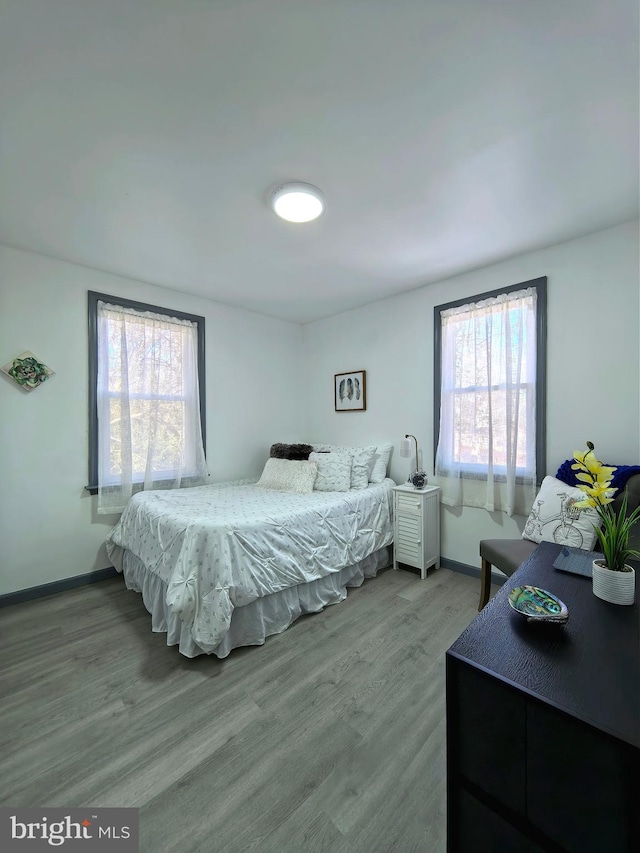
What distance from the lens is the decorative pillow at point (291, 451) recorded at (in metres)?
3.71

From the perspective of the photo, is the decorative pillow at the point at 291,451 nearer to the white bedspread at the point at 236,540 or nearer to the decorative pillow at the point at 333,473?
the decorative pillow at the point at 333,473

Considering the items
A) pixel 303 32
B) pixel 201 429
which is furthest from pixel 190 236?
pixel 201 429

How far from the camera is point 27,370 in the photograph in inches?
101

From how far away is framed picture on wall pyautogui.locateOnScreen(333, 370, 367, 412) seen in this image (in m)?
3.81

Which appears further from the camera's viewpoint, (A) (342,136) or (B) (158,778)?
(A) (342,136)

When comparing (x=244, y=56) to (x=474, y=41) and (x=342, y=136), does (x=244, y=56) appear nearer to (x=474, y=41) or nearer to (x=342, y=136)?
(x=342, y=136)

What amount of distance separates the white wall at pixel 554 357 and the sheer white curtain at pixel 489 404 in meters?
0.13

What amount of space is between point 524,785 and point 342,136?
2275mm

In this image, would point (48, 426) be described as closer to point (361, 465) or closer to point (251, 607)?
point (251, 607)

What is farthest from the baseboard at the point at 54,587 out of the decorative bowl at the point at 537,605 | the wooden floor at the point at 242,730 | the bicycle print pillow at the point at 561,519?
the bicycle print pillow at the point at 561,519

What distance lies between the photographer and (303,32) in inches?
46.3

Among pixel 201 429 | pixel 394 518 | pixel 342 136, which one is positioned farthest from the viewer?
pixel 201 429

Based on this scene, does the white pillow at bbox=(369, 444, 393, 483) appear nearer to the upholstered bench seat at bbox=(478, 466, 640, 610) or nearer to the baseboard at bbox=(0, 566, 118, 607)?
the upholstered bench seat at bbox=(478, 466, 640, 610)

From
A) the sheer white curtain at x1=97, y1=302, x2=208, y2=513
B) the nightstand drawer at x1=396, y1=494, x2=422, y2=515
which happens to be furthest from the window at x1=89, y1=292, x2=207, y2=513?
the nightstand drawer at x1=396, y1=494, x2=422, y2=515
